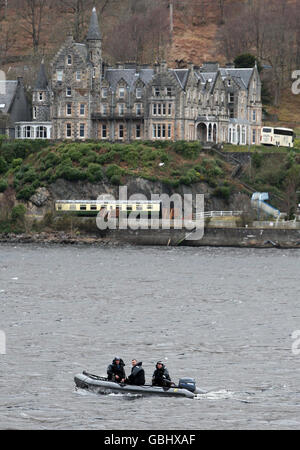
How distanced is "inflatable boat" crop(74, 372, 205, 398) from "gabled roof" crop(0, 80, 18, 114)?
344 feet

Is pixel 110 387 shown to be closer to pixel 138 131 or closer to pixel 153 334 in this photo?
pixel 153 334

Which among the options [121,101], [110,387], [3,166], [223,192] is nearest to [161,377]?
[110,387]

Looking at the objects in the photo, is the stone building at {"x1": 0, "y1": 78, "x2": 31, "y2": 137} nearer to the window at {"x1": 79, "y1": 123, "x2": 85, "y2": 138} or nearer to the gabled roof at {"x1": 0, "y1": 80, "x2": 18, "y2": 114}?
the gabled roof at {"x1": 0, "y1": 80, "x2": 18, "y2": 114}

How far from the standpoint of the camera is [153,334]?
69.3 metres

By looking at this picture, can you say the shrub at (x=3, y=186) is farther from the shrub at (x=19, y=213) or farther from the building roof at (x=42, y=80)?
the building roof at (x=42, y=80)

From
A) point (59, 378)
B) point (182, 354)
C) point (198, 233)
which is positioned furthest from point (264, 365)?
point (198, 233)

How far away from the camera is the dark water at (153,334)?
169ft

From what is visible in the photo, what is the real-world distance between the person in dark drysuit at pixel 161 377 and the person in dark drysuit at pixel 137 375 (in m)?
0.55

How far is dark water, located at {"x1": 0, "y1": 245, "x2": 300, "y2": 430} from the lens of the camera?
169 feet

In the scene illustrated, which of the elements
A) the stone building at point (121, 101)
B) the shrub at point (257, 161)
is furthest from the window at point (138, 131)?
the shrub at point (257, 161)

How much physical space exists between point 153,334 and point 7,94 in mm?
93664

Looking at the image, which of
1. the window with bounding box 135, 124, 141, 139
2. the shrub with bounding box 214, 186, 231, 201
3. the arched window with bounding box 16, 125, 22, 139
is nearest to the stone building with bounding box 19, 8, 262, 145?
the window with bounding box 135, 124, 141, 139

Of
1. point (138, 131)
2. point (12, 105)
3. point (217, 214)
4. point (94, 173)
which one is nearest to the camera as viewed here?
point (217, 214)

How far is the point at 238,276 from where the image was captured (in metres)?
100
